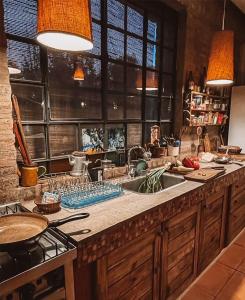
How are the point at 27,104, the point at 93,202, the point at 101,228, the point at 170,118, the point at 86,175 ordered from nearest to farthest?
the point at 101,228
the point at 93,202
the point at 27,104
the point at 86,175
the point at 170,118

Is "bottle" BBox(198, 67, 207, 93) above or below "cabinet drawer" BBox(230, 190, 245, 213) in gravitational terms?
above

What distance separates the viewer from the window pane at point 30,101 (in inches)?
66.9

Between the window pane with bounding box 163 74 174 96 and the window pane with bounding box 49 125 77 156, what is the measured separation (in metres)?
1.48

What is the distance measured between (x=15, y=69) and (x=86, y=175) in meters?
0.96

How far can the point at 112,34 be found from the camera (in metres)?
2.27

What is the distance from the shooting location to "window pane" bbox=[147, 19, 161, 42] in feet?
8.78

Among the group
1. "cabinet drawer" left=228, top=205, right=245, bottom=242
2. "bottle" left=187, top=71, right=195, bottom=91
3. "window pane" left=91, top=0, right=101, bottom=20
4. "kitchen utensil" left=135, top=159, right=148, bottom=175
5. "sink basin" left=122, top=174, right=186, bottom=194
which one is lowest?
"cabinet drawer" left=228, top=205, right=245, bottom=242

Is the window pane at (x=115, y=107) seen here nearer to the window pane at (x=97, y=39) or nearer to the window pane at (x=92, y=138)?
the window pane at (x=92, y=138)

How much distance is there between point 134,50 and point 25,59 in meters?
1.26

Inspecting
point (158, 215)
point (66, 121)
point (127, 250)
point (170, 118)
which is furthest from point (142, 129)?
point (127, 250)

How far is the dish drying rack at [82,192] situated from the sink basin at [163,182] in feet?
0.94

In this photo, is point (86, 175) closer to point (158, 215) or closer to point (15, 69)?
point (158, 215)

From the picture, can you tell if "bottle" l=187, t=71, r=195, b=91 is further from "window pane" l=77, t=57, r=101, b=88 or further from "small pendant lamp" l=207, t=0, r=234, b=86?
"window pane" l=77, t=57, r=101, b=88

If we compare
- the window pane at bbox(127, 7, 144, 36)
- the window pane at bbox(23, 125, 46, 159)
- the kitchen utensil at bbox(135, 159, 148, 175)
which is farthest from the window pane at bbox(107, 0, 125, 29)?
the kitchen utensil at bbox(135, 159, 148, 175)
